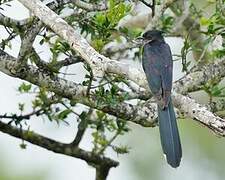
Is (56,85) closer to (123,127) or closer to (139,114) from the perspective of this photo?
(139,114)

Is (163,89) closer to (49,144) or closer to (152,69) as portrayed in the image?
(152,69)

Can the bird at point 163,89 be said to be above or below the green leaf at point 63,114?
above

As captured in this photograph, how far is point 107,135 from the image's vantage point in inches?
175

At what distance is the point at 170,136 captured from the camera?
135 inches

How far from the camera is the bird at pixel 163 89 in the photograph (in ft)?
11.0

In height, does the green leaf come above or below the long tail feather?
below

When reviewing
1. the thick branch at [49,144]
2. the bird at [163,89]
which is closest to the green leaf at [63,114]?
the thick branch at [49,144]

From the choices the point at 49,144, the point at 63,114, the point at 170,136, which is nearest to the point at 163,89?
the point at 170,136

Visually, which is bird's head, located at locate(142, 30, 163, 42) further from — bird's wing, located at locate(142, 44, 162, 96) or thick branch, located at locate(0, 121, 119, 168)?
thick branch, located at locate(0, 121, 119, 168)

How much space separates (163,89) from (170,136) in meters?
0.21

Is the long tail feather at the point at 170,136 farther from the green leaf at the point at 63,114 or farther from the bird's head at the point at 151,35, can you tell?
the green leaf at the point at 63,114

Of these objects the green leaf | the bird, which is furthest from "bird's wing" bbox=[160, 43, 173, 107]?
the green leaf

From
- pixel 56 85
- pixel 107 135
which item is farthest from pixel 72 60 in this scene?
pixel 107 135

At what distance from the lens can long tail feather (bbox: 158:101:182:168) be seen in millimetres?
3350
